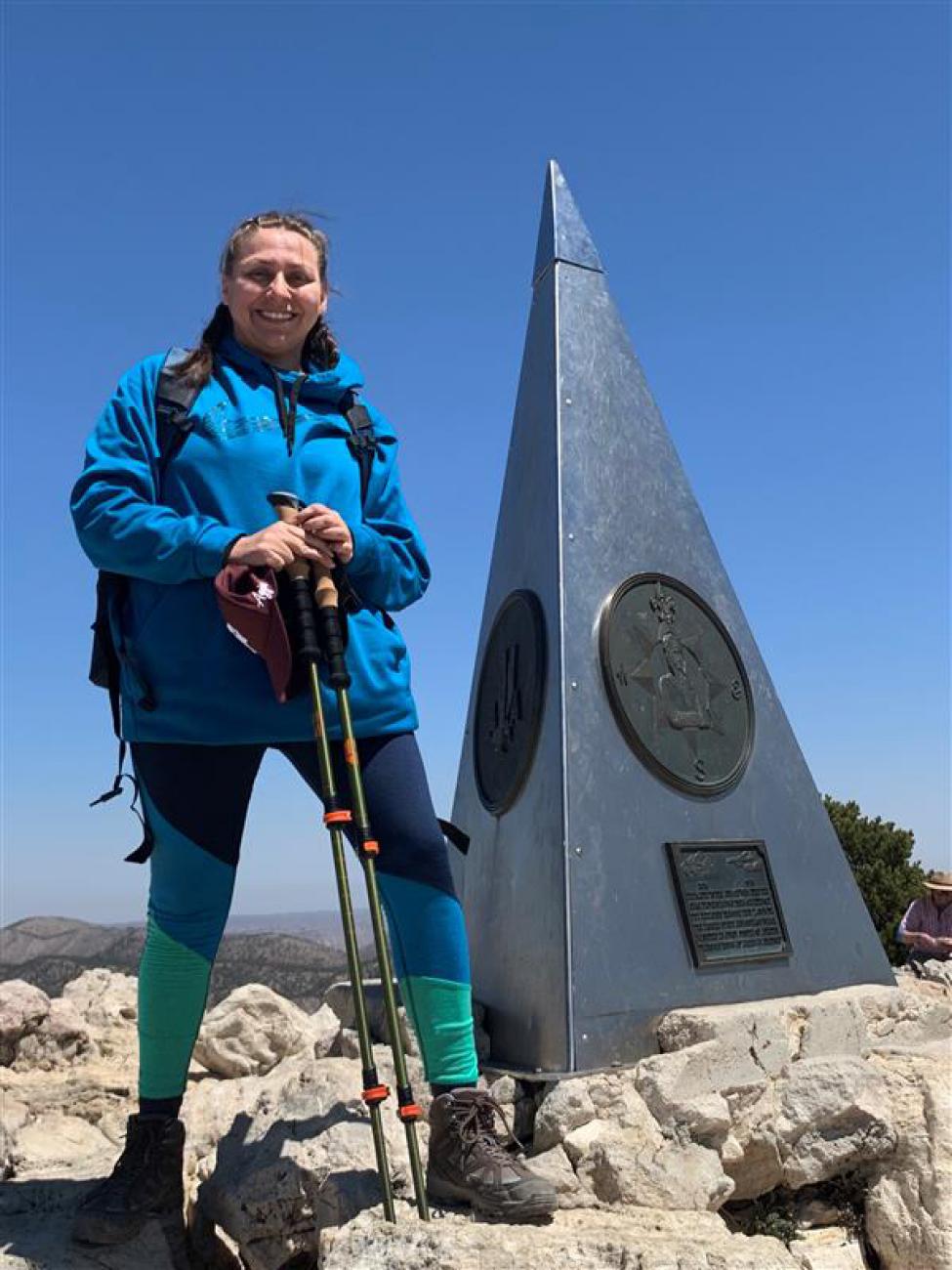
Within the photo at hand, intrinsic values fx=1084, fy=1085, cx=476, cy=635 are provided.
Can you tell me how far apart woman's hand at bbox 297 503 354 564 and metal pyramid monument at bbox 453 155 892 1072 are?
1.64 metres

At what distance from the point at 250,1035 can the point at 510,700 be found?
2.12m

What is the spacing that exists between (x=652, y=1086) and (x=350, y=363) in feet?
7.95

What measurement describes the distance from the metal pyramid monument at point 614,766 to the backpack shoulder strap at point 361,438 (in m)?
1.39

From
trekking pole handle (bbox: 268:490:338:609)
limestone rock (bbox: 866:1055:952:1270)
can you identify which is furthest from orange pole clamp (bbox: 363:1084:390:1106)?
limestone rock (bbox: 866:1055:952:1270)

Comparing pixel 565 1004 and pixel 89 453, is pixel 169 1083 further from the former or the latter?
pixel 89 453

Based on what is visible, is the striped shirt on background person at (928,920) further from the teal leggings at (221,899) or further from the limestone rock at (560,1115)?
the teal leggings at (221,899)

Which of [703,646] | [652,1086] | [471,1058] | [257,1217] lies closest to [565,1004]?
[652,1086]

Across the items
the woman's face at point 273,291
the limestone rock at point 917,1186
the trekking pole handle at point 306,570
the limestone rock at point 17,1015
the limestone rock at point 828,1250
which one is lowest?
the limestone rock at point 828,1250

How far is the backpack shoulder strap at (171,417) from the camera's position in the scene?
2848 millimetres

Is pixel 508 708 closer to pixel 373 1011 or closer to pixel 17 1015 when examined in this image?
pixel 373 1011

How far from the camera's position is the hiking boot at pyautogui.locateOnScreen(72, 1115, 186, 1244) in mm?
2635

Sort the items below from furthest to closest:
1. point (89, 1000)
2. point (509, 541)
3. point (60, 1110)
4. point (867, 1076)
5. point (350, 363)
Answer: point (89, 1000), point (509, 541), point (60, 1110), point (867, 1076), point (350, 363)

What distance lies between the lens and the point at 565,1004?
3658 mm

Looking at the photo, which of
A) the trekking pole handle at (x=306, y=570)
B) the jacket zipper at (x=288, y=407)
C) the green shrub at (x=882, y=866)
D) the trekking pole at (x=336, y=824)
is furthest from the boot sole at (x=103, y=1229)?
the green shrub at (x=882, y=866)
